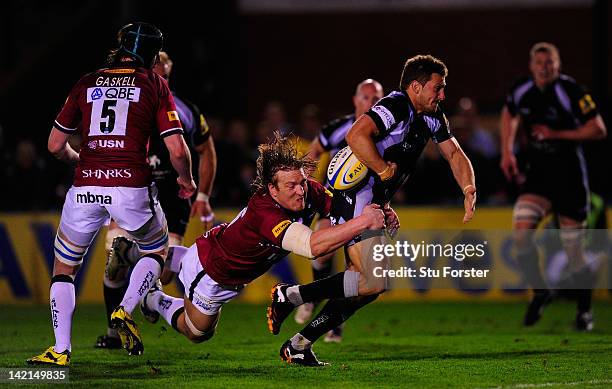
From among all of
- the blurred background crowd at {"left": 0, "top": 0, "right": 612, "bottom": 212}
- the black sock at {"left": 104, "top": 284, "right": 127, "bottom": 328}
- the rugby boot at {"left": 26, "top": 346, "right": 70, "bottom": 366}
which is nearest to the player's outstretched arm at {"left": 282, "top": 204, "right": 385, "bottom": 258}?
the rugby boot at {"left": 26, "top": 346, "right": 70, "bottom": 366}

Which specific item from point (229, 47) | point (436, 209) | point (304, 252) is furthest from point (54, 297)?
point (229, 47)

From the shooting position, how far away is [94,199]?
29.6 feet

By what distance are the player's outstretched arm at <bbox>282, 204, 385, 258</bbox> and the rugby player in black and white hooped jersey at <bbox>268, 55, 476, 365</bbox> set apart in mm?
695

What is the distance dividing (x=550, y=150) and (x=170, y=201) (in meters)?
4.01

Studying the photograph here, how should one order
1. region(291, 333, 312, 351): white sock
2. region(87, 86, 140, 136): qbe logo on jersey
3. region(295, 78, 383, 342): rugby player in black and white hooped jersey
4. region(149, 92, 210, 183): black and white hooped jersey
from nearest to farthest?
1. region(87, 86, 140, 136): qbe logo on jersey
2. region(291, 333, 312, 351): white sock
3. region(149, 92, 210, 183): black and white hooped jersey
4. region(295, 78, 383, 342): rugby player in black and white hooped jersey

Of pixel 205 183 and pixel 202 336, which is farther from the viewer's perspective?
pixel 205 183

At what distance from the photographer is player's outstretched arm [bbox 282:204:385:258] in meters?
7.79

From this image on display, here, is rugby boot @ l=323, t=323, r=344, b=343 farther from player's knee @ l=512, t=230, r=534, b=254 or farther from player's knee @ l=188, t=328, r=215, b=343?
player's knee @ l=512, t=230, r=534, b=254

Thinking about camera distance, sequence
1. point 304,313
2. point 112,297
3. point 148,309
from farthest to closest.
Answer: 1. point 304,313
2. point 112,297
3. point 148,309

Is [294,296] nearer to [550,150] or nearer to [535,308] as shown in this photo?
[535,308]

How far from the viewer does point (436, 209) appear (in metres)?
15.9

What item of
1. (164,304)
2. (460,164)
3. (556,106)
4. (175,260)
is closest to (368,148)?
(460,164)

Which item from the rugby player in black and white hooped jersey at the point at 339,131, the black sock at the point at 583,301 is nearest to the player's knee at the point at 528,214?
the black sock at the point at 583,301

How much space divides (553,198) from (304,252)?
5.07m
